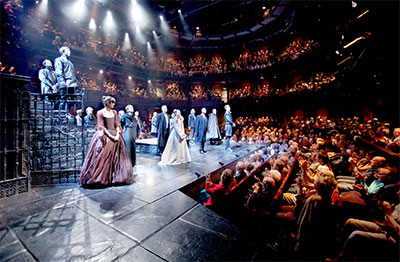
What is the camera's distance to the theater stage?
5.61 feet

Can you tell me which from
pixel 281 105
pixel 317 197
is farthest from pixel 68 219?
pixel 281 105

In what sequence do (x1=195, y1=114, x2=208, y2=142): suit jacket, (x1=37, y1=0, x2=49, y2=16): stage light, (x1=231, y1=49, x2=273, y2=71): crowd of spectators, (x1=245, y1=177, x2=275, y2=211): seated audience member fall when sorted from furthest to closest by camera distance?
(x1=231, y1=49, x2=273, y2=71): crowd of spectators → (x1=37, y1=0, x2=49, y2=16): stage light → (x1=195, y1=114, x2=208, y2=142): suit jacket → (x1=245, y1=177, x2=275, y2=211): seated audience member

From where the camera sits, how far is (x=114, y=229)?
6.90ft

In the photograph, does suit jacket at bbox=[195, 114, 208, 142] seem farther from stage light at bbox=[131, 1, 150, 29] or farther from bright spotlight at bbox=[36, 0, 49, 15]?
stage light at bbox=[131, 1, 150, 29]

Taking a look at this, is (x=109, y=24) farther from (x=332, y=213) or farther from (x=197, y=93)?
(x=332, y=213)

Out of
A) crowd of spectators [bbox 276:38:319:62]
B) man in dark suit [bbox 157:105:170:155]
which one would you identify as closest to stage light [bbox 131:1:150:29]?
crowd of spectators [bbox 276:38:319:62]

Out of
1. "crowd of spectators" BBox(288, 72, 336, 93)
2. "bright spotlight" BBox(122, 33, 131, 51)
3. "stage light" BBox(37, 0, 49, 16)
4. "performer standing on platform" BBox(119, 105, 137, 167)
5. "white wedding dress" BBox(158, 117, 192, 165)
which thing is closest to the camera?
"performer standing on platform" BBox(119, 105, 137, 167)

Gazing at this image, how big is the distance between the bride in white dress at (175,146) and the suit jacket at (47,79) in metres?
5.03

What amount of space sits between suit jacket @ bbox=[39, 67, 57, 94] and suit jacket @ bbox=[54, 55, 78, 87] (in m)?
0.60

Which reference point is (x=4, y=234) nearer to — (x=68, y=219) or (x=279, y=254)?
(x=68, y=219)

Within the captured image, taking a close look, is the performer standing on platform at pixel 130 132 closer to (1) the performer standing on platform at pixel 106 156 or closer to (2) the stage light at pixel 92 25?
(1) the performer standing on platform at pixel 106 156

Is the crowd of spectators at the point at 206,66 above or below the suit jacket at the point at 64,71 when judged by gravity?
above

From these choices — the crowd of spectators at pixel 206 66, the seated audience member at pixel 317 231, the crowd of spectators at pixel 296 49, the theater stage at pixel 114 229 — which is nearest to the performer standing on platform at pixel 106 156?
the theater stage at pixel 114 229

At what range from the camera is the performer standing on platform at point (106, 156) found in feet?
11.5
